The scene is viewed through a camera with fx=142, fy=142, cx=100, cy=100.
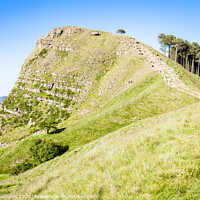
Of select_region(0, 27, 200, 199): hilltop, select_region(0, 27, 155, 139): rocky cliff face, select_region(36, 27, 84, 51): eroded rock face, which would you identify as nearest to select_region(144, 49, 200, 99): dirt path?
select_region(0, 27, 200, 199): hilltop

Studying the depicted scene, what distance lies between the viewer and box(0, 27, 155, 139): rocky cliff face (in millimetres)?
52438

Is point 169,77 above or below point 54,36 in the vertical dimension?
below

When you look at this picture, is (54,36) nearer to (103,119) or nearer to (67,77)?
(67,77)

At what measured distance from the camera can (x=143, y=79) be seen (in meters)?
45.1

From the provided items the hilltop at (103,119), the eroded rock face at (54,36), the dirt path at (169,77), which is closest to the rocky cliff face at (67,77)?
the eroded rock face at (54,36)

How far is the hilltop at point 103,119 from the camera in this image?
4547 millimetres

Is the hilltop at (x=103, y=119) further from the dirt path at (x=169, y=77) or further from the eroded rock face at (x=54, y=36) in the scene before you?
the eroded rock face at (x=54, y=36)

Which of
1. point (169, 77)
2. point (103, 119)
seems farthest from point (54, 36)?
point (103, 119)

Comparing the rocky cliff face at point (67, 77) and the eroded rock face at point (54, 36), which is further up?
the eroded rock face at point (54, 36)

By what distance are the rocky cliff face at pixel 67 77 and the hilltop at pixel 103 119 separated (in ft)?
1.42

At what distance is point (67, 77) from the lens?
6069 centimetres

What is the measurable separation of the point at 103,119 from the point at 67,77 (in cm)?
3682

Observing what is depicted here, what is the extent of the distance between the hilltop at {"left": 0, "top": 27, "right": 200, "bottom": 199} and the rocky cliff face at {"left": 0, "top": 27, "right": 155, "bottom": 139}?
0.43 m

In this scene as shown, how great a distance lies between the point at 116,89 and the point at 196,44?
232 feet
